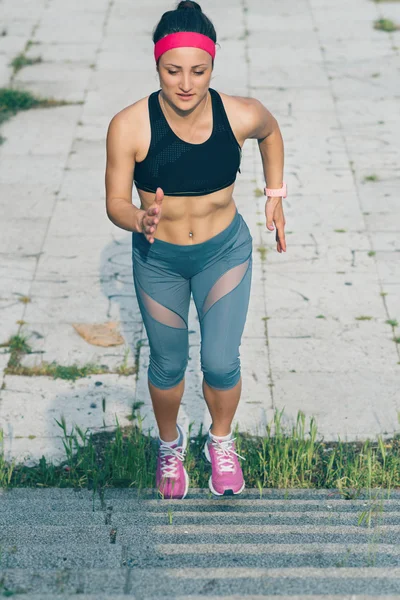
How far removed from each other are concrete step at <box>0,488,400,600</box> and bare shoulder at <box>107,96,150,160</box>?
1437 millimetres

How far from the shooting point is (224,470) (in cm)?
429

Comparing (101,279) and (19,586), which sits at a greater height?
(101,279)

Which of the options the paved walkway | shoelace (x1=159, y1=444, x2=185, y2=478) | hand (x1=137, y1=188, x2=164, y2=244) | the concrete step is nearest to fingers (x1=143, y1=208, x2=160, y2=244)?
hand (x1=137, y1=188, x2=164, y2=244)

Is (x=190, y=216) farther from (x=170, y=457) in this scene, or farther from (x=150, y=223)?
(x=170, y=457)

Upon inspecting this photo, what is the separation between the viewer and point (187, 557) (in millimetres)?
3289

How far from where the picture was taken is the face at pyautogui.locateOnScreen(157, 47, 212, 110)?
3574 mm

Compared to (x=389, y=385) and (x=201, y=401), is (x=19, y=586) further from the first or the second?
(x=389, y=385)

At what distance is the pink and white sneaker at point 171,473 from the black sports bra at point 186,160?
4.19ft

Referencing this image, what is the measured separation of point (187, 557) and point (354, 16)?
8.89m

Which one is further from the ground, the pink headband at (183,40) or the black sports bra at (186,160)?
the pink headband at (183,40)

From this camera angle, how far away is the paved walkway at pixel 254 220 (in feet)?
17.4

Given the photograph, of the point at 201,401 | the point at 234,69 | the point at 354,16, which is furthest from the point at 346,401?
the point at 354,16

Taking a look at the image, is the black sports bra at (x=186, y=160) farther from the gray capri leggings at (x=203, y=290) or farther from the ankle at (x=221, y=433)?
the ankle at (x=221, y=433)

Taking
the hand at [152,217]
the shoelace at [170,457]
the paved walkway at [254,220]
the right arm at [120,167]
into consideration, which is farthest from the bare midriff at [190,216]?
the paved walkway at [254,220]
